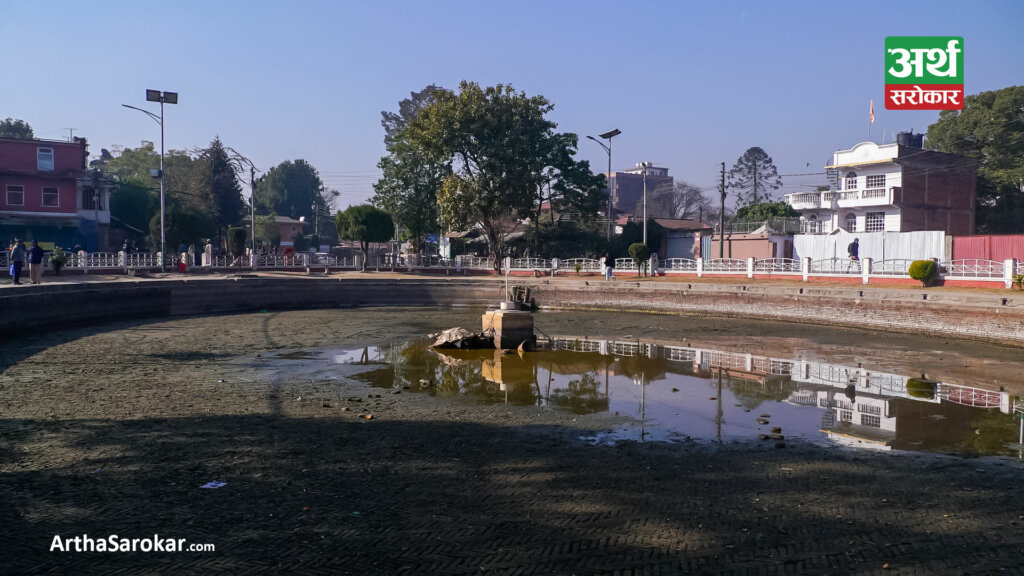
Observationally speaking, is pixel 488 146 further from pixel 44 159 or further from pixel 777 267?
pixel 44 159

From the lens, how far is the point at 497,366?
16.8 metres

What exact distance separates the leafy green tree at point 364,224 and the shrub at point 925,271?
32928 mm

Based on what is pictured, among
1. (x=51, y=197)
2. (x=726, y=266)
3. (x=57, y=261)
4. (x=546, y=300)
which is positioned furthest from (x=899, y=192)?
(x=51, y=197)

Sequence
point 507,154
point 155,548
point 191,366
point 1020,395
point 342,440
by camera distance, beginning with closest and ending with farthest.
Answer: point 155,548 < point 342,440 < point 1020,395 < point 191,366 < point 507,154

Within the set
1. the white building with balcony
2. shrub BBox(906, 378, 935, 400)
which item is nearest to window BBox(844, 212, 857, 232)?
the white building with balcony

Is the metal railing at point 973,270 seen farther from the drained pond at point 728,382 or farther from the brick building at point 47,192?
the brick building at point 47,192

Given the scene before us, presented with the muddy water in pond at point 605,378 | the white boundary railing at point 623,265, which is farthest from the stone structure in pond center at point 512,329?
the white boundary railing at point 623,265

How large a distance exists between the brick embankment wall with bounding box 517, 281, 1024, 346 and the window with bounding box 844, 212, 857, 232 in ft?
74.2

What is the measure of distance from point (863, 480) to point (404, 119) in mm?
90430

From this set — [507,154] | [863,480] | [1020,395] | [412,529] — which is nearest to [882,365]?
[1020,395]

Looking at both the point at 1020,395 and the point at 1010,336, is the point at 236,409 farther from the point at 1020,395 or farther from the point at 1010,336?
the point at 1010,336

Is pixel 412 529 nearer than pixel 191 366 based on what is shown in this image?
Yes

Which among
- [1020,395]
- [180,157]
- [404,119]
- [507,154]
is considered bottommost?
[1020,395]

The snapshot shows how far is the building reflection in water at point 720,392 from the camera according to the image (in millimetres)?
10344
